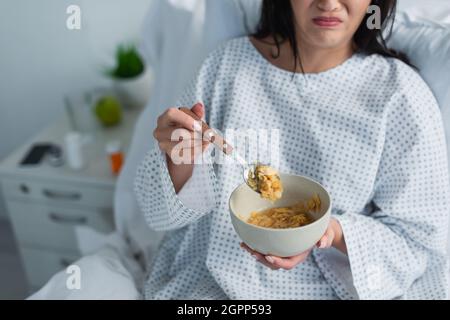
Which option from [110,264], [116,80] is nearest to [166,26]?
[116,80]

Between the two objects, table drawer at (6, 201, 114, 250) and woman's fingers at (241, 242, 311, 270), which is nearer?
woman's fingers at (241, 242, 311, 270)

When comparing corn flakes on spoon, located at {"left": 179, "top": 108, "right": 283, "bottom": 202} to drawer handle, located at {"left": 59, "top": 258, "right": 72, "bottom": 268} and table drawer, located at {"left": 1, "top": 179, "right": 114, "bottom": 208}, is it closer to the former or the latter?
table drawer, located at {"left": 1, "top": 179, "right": 114, "bottom": 208}

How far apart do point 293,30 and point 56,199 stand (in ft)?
2.23

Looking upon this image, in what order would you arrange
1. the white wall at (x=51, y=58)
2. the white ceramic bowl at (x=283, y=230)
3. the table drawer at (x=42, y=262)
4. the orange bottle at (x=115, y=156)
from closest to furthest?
the white ceramic bowl at (x=283, y=230), the white wall at (x=51, y=58), the orange bottle at (x=115, y=156), the table drawer at (x=42, y=262)

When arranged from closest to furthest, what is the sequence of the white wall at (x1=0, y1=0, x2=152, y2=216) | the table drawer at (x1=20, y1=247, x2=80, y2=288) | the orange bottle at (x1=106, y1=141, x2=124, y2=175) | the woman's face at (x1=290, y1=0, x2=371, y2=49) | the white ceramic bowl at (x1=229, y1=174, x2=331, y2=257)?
the white ceramic bowl at (x1=229, y1=174, x2=331, y2=257) → the woman's face at (x1=290, y1=0, x2=371, y2=49) → the white wall at (x1=0, y1=0, x2=152, y2=216) → the orange bottle at (x1=106, y1=141, x2=124, y2=175) → the table drawer at (x1=20, y1=247, x2=80, y2=288)

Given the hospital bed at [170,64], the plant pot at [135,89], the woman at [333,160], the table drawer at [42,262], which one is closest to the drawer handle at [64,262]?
the table drawer at [42,262]

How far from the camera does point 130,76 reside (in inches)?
54.2

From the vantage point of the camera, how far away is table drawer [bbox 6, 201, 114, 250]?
1.27m

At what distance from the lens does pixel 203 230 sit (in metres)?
0.92

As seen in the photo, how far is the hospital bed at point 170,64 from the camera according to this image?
2.90ft

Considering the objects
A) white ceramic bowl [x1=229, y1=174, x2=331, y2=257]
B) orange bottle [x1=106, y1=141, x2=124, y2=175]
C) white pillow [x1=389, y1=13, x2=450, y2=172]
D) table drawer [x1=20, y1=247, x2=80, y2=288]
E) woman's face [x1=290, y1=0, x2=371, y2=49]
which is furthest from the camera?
table drawer [x1=20, y1=247, x2=80, y2=288]

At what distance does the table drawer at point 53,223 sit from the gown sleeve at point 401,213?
0.61 metres

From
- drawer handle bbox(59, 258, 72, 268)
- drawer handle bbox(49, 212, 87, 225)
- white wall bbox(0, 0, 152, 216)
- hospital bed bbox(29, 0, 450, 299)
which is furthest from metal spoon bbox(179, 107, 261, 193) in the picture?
drawer handle bbox(59, 258, 72, 268)

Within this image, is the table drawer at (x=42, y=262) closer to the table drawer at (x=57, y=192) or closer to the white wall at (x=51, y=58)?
the table drawer at (x=57, y=192)
